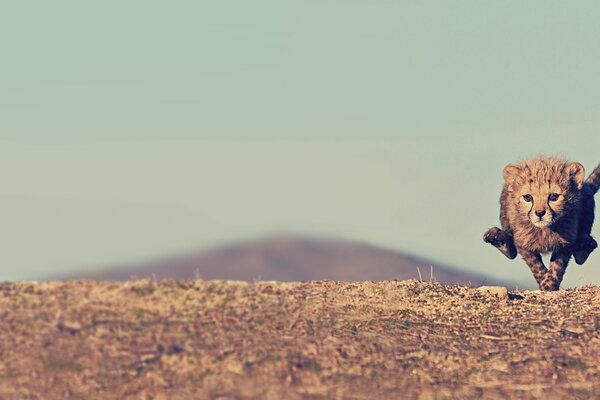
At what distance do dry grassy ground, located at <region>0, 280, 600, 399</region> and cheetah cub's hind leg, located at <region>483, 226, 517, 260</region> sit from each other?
4.57 m

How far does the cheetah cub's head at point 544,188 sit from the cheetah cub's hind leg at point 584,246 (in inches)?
39.5

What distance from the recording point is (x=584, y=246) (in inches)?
674

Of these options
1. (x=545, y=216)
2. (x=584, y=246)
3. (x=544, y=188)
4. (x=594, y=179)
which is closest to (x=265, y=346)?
(x=545, y=216)

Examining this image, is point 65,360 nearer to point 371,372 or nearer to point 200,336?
point 200,336

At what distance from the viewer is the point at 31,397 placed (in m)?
8.80

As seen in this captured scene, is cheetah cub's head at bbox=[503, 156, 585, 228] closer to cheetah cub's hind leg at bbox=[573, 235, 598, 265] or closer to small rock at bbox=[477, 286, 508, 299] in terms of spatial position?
cheetah cub's hind leg at bbox=[573, 235, 598, 265]

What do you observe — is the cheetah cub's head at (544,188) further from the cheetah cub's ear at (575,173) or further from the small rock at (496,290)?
the small rock at (496,290)

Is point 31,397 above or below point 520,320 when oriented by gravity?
below

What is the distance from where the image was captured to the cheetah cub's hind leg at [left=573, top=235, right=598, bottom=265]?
1706 centimetres

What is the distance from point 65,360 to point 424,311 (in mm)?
4995

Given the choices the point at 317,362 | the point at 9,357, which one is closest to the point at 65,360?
the point at 9,357

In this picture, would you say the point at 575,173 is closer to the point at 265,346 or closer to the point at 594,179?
the point at 594,179

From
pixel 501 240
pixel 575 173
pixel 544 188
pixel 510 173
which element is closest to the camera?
pixel 544 188

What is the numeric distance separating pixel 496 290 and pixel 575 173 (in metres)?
3.45
